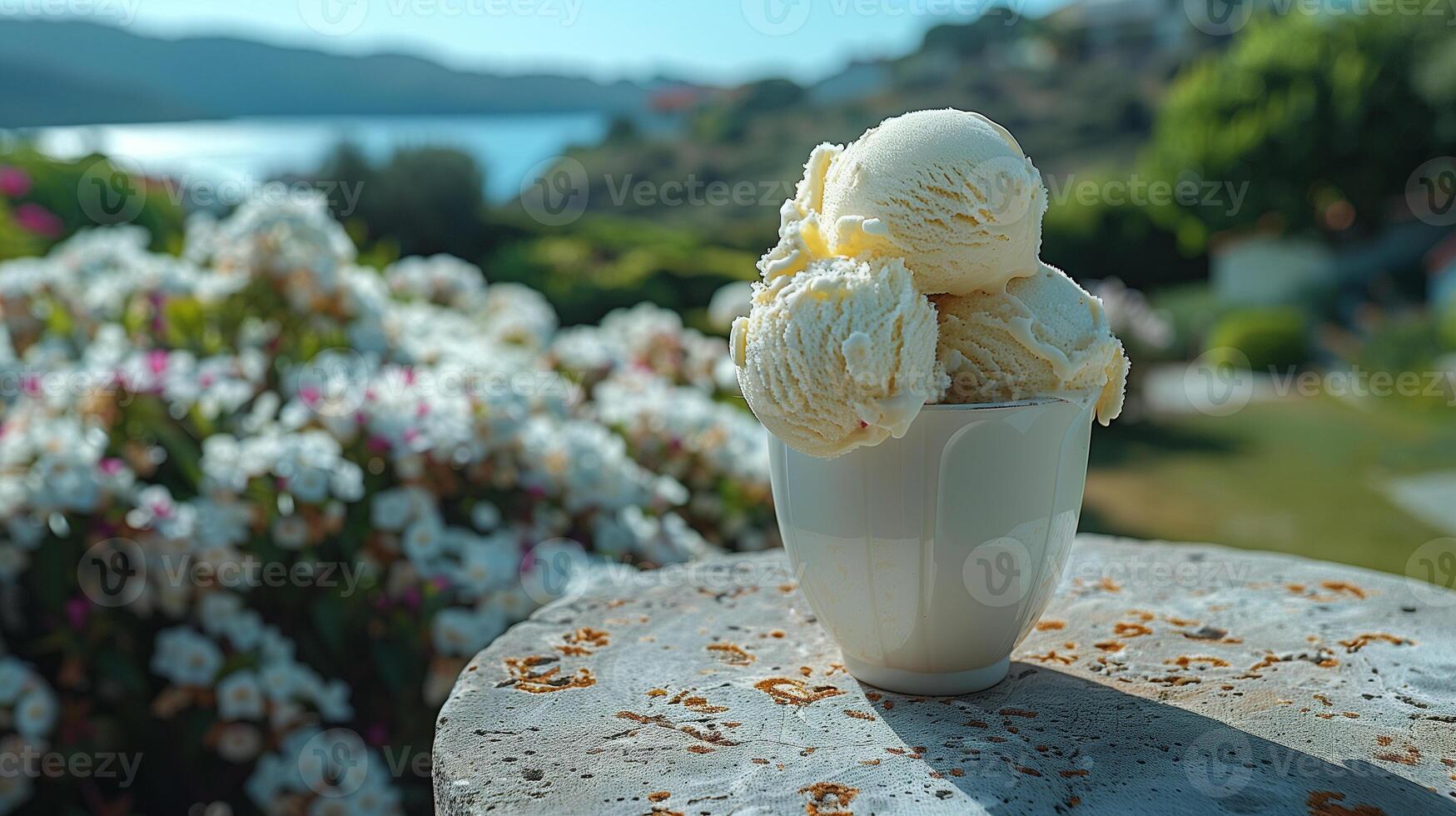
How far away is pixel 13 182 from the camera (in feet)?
20.1

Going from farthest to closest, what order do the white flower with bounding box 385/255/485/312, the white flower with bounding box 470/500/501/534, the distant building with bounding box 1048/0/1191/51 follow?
1. the distant building with bounding box 1048/0/1191/51
2. the white flower with bounding box 385/255/485/312
3. the white flower with bounding box 470/500/501/534

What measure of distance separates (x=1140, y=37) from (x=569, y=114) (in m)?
13.1

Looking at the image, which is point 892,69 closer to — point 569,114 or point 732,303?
point 569,114

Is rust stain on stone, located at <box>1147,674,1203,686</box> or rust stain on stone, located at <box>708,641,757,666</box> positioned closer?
rust stain on stone, located at <box>1147,674,1203,686</box>

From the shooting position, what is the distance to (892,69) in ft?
60.4

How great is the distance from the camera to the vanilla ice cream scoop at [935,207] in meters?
1.43

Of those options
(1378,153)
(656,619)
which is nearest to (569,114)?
(1378,153)

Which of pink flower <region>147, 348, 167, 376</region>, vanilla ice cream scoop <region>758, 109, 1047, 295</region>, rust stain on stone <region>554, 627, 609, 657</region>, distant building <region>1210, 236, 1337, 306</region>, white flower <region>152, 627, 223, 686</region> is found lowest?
distant building <region>1210, 236, 1337, 306</region>

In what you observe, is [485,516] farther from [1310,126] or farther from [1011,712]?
[1310,126]

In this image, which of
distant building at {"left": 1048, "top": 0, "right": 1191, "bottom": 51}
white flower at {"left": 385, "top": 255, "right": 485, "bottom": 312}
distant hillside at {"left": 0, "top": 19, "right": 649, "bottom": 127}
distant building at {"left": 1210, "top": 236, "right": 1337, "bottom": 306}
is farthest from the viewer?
distant building at {"left": 1048, "top": 0, "right": 1191, "bottom": 51}

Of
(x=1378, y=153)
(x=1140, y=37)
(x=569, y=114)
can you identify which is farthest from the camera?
(x=1140, y=37)

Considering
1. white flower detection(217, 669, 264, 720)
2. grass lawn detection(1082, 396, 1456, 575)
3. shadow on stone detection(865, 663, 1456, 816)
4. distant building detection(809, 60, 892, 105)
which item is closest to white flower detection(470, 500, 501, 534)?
white flower detection(217, 669, 264, 720)

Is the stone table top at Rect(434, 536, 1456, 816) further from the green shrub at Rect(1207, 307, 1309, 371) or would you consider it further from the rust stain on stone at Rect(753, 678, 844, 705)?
the green shrub at Rect(1207, 307, 1309, 371)

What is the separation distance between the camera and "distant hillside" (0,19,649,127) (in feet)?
32.9
